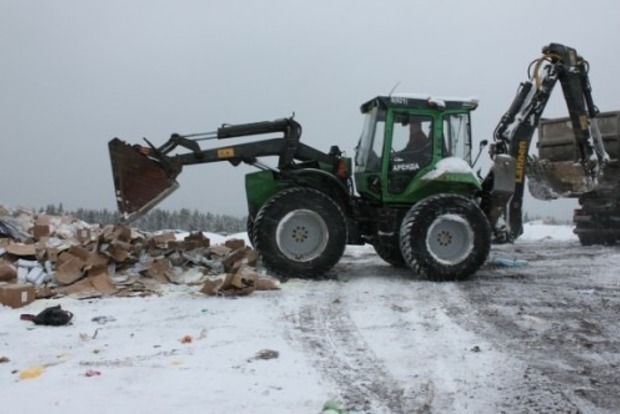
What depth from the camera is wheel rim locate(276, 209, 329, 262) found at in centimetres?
905

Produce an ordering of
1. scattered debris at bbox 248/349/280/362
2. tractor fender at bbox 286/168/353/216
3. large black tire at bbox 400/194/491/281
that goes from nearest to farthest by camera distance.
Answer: scattered debris at bbox 248/349/280/362 → large black tire at bbox 400/194/491/281 → tractor fender at bbox 286/168/353/216

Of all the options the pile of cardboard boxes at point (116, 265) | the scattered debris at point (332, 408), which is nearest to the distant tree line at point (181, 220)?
the pile of cardboard boxes at point (116, 265)

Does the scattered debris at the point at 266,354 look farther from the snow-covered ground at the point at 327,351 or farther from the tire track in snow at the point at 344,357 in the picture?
the tire track in snow at the point at 344,357

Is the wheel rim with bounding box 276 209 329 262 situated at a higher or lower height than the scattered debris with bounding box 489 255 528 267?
higher

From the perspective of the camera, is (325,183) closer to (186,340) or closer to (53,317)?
(186,340)

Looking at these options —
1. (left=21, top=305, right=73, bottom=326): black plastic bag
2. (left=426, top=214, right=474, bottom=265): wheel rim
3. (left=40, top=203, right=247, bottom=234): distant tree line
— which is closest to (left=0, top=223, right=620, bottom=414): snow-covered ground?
(left=21, top=305, right=73, bottom=326): black plastic bag

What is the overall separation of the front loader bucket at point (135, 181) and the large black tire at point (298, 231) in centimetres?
149

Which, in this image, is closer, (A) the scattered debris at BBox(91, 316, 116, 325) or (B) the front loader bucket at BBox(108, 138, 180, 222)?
(A) the scattered debris at BBox(91, 316, 116, 325)

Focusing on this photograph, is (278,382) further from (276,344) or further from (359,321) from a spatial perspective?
(359,321)

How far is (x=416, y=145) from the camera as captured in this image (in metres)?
9.41

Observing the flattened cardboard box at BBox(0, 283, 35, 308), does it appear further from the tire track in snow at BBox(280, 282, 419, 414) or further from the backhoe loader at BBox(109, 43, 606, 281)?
the tire track in snow at BBox(280, 282, 419, 414)

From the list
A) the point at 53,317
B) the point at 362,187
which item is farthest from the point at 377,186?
the point at 53,317

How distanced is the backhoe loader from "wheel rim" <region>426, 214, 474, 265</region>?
0.05 feet

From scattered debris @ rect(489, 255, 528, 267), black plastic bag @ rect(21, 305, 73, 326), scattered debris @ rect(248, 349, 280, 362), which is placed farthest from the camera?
scattered debris @ rect(489, 255, 528, 267)
